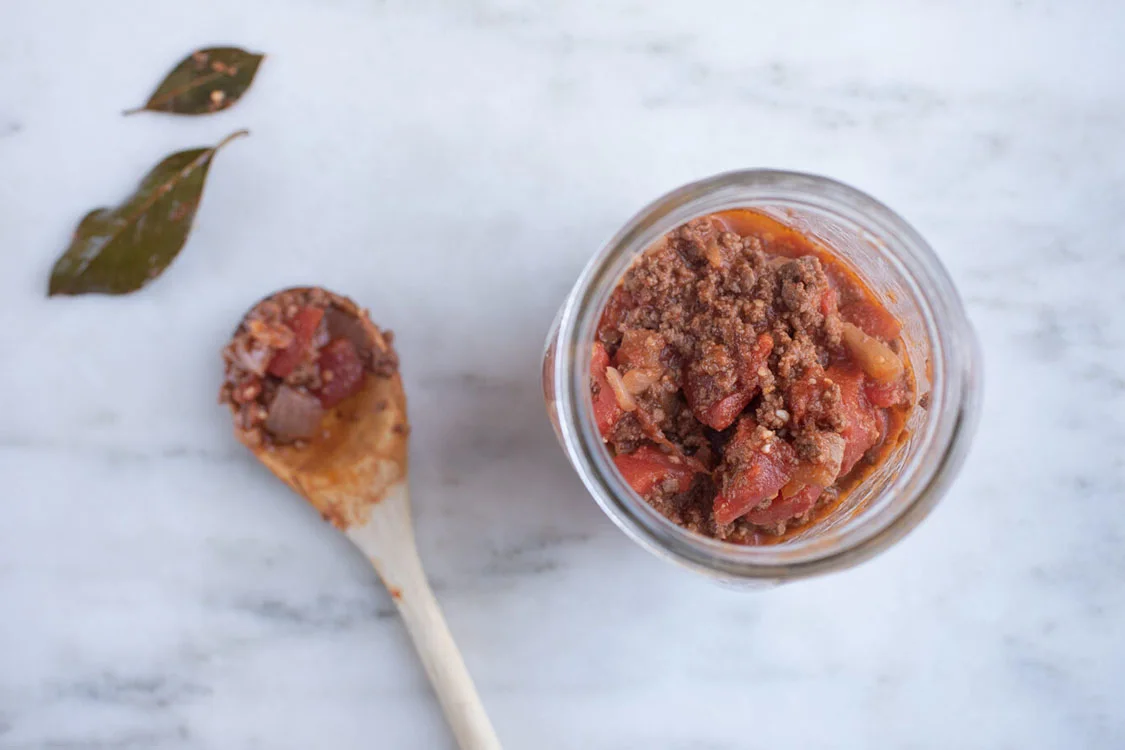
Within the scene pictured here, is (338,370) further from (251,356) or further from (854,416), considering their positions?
(854,416)

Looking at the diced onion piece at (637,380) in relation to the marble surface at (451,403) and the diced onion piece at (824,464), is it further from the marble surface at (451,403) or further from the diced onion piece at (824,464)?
the marble surface at (451,403)

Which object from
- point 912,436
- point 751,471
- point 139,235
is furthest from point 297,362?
point 912,436

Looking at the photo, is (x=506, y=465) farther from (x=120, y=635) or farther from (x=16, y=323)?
(x=16, y=323)

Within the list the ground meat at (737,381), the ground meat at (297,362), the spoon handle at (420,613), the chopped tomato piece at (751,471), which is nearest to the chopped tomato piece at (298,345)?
the ground meat at (297,362)

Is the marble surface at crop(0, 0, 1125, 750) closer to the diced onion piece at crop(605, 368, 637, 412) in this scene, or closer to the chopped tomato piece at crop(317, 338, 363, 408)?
the chopped tomato piece at crop(317, 338, 363, 408)

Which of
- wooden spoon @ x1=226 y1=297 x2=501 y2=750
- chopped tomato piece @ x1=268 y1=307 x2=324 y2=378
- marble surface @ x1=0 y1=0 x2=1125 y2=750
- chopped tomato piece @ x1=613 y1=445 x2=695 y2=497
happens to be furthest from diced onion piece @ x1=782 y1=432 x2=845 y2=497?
chopped tomato piece @ x1=268 y1=307 x2=324 y2=378

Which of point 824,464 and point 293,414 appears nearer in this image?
point 824,464

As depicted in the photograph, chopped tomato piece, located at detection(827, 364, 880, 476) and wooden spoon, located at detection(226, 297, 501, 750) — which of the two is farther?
wooden spoon, located at detection(226, 297, 501, 750)

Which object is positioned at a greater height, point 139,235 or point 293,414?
point 139,235
